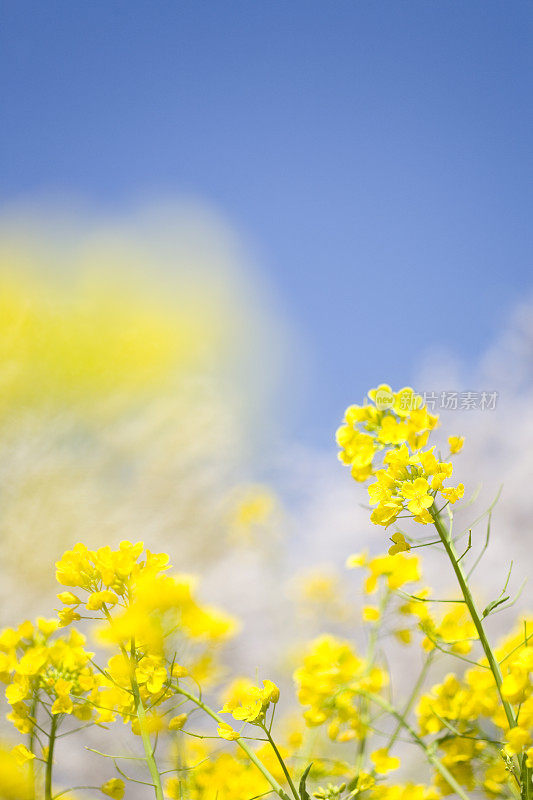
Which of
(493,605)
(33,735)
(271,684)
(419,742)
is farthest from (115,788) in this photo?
(493,605)

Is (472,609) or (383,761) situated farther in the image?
(383,761)

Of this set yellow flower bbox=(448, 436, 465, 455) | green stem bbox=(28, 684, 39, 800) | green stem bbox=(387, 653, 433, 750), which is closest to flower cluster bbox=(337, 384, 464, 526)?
yellow flower bbox=(448, 436, 465, 455)

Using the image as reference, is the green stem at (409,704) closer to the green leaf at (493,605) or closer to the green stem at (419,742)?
the green stem at (419,742)

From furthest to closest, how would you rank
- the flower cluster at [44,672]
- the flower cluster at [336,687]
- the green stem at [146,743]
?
1. the flower cluster at [336,687]
2. the flower cluster at [44,672]
3. the green stem at [146,743]

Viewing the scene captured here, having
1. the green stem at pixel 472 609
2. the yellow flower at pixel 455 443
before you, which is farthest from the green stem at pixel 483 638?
the yellow flower at pixel 455 443

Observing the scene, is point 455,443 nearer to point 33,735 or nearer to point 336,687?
point 336,687

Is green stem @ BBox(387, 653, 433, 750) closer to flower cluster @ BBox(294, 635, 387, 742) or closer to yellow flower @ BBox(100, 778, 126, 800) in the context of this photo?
flower cluster @ BBox(294, 635, 387, 742)

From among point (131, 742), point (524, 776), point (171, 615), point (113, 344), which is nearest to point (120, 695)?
point (171, 615)

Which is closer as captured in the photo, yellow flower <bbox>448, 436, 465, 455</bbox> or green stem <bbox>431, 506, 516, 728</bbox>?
green stem <bbox>431, 506, 516, 728</bbox>
